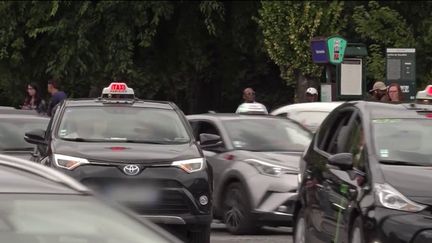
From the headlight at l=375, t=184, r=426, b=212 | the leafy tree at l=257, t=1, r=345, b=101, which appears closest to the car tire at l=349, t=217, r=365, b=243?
the headlight at l=375, t=184, r=426, b=212

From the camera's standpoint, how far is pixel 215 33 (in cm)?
2669

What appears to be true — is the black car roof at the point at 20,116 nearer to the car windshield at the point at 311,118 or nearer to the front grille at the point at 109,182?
the car windshield at the point at 311,118

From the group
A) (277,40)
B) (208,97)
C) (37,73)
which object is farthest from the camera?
(208,97)

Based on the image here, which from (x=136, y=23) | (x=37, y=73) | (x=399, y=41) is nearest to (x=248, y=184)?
(x=399, y=41)

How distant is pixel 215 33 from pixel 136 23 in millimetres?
2343

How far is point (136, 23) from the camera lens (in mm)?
25688

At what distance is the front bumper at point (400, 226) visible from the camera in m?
6.84

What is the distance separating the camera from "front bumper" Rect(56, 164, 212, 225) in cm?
941

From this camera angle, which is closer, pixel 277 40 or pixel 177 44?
pixel 277 40

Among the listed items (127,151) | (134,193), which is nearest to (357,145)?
(134,193)

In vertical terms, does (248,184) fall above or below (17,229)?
below

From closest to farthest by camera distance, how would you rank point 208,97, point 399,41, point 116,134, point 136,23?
point 116,134
point 399,41
point 136,23
point 208,97

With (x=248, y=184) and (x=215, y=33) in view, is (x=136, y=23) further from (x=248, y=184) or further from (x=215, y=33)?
(x=248, y=184)

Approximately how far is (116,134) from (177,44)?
1703 centimetres
